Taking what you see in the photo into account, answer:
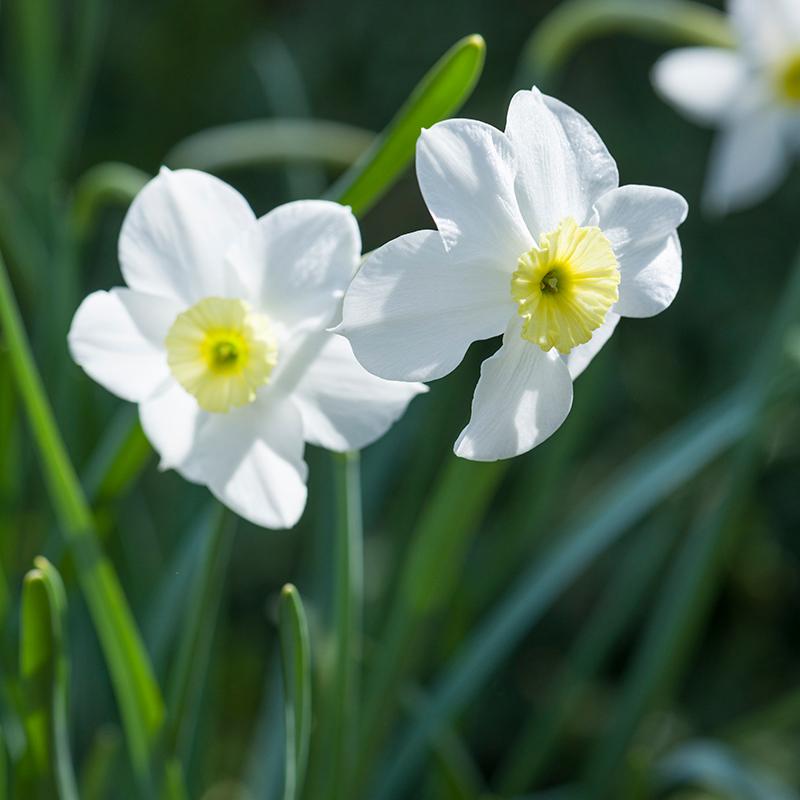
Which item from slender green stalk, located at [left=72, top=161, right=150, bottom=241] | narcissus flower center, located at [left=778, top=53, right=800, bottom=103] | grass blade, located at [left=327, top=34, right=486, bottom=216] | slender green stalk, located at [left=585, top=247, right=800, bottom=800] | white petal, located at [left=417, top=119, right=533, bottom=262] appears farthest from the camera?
narcissus flower center, located at [left=778, top=53, right=800, bottom=103]

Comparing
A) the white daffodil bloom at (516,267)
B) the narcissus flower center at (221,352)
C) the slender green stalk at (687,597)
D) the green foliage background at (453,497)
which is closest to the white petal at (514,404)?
the white daffodil bloom at (516,267)

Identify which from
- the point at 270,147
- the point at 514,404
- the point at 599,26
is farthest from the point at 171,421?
the point at 599,26

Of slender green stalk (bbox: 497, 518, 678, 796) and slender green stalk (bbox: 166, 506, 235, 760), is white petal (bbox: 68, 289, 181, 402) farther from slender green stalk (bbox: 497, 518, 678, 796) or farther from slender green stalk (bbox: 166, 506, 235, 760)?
slender green stalk (bbox: 497, 518, 678, 796)

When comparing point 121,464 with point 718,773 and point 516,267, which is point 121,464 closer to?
point 516,267

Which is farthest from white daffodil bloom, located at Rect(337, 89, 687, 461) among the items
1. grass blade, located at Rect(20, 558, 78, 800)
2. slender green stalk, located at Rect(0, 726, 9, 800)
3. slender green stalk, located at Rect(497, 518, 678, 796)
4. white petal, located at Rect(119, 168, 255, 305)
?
slender green stalk, located at Rect(497, 518, 678, 796)

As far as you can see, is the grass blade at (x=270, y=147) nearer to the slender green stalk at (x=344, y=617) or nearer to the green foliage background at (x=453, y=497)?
the green foliage background at (x=453, y=497)

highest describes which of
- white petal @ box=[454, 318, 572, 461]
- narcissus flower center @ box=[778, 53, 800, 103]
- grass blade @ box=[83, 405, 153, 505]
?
narcissus flower center @ box=[778, 53, 800, 103]

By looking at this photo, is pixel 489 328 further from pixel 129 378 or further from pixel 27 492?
pixel 27 492

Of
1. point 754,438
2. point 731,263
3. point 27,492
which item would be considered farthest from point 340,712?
point 731,263

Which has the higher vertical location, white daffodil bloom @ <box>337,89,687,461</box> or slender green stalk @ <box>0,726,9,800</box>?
white daffodil bloom @ <box>337,89,687,461</box>
